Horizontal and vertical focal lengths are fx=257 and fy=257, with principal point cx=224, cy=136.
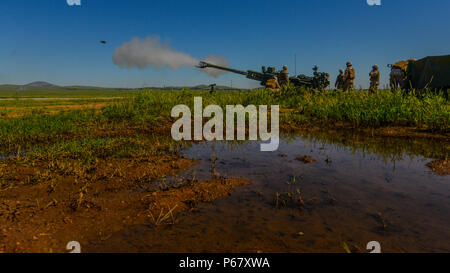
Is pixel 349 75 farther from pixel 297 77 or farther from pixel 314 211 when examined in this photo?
pixel 314 211

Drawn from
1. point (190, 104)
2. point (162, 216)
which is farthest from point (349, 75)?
point (162, 216)

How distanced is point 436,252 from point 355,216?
644mm

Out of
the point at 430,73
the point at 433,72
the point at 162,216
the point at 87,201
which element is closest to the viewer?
the point at 162,216

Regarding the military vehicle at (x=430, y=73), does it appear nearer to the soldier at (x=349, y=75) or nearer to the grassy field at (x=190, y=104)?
the grassy field at (x=190, y=104)

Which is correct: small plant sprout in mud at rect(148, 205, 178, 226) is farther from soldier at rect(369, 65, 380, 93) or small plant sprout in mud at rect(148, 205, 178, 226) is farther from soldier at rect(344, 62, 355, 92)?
soldier at rect(369, 65, 380, 93)

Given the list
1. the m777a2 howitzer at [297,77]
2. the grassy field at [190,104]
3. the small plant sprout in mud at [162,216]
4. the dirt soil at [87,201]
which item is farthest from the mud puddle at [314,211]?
the m777a2 howitzer at [297,77]

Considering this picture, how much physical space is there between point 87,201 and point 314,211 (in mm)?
2332

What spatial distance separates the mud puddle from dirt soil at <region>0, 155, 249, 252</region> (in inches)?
7.3

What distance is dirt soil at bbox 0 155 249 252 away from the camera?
6.97 ft

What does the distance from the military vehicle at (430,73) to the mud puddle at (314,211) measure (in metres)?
5.35

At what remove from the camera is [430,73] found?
8523 millimetres

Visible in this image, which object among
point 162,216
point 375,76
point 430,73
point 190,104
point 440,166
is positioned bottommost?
point 162,216

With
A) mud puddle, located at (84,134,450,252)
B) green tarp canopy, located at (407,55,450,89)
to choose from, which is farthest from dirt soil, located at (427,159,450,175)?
green tarp canopy, located at (407,55,450,89)

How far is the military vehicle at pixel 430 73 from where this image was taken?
26.7 ft
